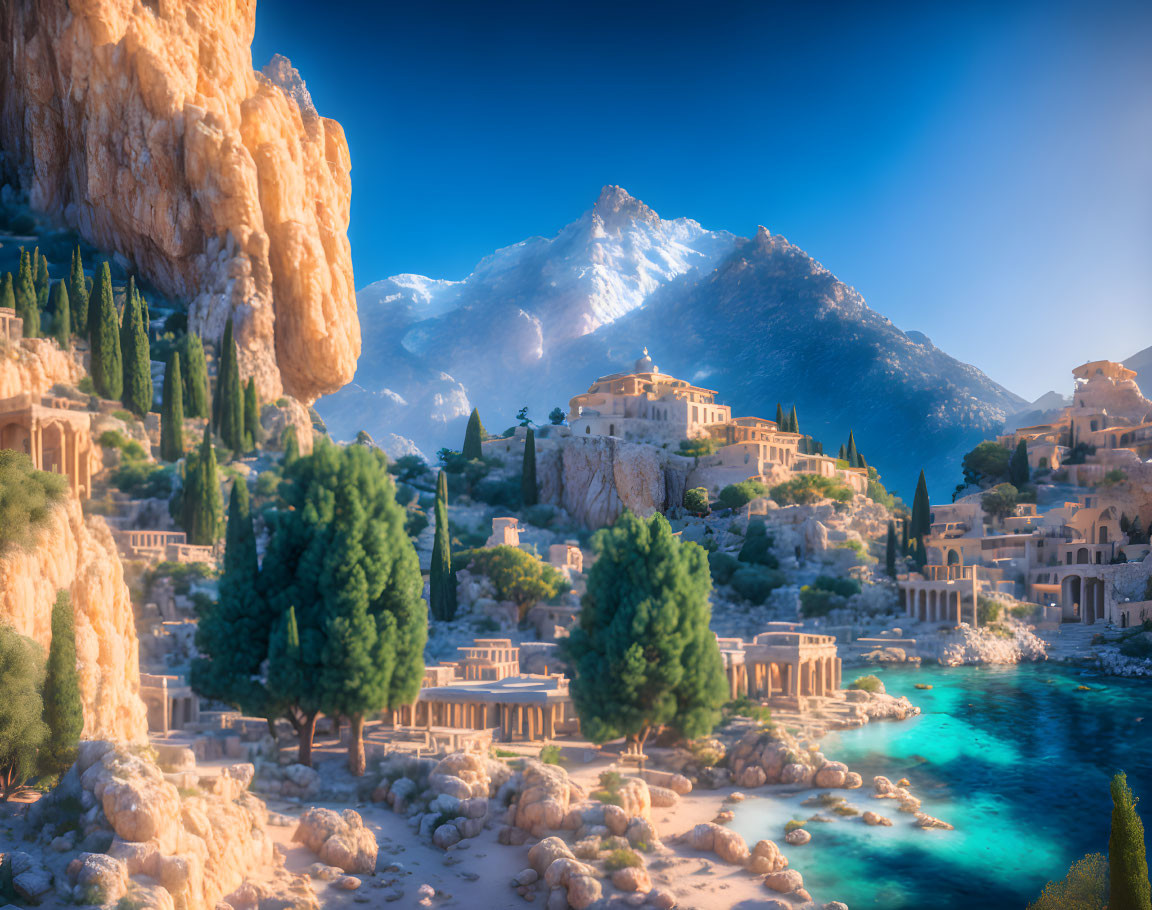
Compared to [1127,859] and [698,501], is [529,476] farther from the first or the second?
[1127,859]

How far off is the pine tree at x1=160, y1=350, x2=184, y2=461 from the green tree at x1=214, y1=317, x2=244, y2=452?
3562 mm

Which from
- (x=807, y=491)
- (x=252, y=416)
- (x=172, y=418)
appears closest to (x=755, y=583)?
(x=807, y=491)

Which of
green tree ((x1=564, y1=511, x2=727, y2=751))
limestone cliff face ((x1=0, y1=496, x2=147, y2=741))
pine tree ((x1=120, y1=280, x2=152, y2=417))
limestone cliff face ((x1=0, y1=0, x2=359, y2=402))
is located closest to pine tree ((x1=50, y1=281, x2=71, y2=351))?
pine tree ((x1=120, y1=280, x2=152, y2=417))

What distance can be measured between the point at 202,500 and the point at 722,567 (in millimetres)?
29585

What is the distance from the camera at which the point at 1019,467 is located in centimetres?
7706

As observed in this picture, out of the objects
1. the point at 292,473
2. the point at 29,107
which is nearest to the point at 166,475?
the point at 292,473

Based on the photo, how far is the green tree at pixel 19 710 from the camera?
16.2 meters

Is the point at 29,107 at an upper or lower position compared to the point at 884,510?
upper

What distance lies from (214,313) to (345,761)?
4273cm

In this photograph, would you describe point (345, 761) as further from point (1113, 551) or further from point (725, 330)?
point (725, 330)

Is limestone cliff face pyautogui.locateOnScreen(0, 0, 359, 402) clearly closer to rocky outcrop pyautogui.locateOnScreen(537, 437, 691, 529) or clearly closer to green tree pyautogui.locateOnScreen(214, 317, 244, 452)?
green tree pyautogui.locateOnScreen(214, 317, 244, 452)

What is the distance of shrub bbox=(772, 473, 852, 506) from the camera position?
6762cm

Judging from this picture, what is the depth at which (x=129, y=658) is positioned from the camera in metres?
19.6

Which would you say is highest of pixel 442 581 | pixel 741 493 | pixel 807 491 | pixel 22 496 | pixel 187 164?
pixel 187 164
